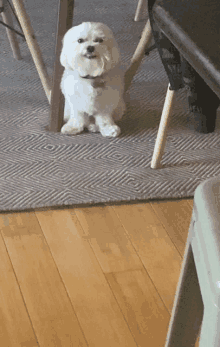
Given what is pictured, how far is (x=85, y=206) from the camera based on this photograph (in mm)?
1349

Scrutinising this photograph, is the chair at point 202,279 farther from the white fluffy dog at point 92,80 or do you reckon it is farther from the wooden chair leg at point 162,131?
the white fluffy dog at point 92,80

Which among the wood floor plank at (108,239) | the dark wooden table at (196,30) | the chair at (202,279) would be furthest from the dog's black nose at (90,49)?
the chair at (202,279)

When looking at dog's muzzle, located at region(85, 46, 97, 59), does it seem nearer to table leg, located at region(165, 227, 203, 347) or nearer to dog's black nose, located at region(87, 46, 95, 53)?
dog's black nose, located at region(87, 46, 95, 53)

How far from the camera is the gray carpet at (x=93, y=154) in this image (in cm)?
138

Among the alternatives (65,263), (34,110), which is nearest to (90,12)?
(34,110)

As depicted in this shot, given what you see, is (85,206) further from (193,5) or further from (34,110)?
(193,5)

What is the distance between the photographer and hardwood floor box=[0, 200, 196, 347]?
100cm

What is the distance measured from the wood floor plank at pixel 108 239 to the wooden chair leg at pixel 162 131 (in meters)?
0.25

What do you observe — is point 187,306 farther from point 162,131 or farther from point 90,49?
point 90,49

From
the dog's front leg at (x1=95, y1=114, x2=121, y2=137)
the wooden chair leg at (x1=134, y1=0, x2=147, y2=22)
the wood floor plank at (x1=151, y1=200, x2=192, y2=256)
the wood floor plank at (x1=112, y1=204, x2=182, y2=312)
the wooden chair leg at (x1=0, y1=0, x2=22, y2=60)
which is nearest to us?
the wood floor plank at (x1=112, y1=204, x2=182, y2=312)

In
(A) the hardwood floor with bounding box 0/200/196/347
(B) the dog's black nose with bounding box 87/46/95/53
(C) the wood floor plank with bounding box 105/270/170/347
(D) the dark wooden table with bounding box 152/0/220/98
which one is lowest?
(C) the wood floor plank with bounding box 105/270/170/347

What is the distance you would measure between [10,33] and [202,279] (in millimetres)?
1721

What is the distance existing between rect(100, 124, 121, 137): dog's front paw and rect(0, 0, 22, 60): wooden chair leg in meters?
0.67

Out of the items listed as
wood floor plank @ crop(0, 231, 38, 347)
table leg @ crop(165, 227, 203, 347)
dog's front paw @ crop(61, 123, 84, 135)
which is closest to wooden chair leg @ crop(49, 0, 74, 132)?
dog's front paw @ crop(61, 123, 84, 135)
